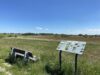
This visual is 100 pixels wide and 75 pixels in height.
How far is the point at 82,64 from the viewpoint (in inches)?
346

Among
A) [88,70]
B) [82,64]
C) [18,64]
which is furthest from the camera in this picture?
[18,64]

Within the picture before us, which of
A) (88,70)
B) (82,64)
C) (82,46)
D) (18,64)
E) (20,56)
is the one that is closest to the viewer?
(82,46)

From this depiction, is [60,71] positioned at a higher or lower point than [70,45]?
lower

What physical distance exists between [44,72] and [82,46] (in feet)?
6.80

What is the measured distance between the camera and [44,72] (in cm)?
847

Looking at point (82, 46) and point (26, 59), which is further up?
point (82, 46)

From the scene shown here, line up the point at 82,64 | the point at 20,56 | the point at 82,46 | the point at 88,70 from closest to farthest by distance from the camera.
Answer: the point at 82,46, the point at 88,70, the point at 82,64, the point at 20,56

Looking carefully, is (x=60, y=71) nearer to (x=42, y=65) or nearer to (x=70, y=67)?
(x=70, y=67)

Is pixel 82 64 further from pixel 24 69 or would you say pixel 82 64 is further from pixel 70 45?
pixel 24 69

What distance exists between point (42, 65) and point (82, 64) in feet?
5.92

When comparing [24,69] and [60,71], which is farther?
[24,69]

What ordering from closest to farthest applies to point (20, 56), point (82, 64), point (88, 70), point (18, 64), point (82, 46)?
1. point (82, 46)
2. point (88, 70)
3. point (82, 64)
4. point (18, 64)
5. point (20, 56)

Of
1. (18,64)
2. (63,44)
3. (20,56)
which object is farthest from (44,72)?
(20,56)

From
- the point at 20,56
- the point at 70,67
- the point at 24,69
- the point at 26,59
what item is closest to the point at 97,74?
the point at 70,67
